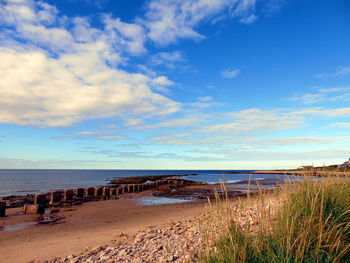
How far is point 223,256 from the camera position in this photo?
2.94 metres


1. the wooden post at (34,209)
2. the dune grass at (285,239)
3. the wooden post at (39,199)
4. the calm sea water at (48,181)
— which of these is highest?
the dune grass at (285,239)

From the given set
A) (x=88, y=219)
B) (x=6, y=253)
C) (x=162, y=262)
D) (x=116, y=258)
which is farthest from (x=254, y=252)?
(x=88, y=219)

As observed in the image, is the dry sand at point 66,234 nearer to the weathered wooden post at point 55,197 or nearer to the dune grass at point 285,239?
the dune grass at point 285,239

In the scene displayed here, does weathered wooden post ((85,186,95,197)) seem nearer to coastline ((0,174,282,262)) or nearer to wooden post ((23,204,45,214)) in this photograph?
coastline ((0,174,282,262))

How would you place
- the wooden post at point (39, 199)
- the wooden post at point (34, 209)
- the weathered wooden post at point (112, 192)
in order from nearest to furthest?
the wooden post at point (34, 209)
the wooden post at point (39, 199)
the weathered wooden post at point (112, 192)

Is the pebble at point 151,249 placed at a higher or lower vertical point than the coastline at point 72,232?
higher

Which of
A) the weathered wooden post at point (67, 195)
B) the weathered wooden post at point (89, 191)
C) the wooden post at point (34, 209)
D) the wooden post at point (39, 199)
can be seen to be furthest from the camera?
the weathered wooden post at point (89, 191)

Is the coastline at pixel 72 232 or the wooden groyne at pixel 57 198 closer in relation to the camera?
the coastline at pixel 72 232

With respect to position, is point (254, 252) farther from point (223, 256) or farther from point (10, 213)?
point (10, 213)

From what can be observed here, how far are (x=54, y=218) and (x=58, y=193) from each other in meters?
6.17

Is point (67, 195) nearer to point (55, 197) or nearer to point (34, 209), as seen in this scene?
point (55, 197)

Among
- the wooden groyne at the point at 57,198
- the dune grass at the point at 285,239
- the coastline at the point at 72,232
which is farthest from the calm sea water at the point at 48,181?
the wooden groyne at the point at 57,198

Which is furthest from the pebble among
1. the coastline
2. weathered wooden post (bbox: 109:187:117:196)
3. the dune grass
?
weathered wooden post (bbox: 109:187:117:196)

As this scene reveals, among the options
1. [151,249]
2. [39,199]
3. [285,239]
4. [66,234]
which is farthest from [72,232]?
[285,239]
